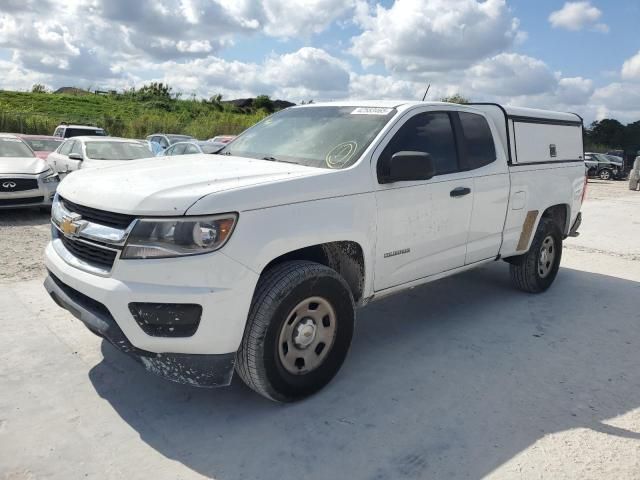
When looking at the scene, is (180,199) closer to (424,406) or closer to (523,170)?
A: (424,406)

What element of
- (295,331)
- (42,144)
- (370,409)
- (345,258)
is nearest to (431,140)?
(345,258)

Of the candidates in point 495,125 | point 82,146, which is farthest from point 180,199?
point 82,146

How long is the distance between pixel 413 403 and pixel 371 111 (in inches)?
82.6

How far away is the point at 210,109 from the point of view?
47.8 meters

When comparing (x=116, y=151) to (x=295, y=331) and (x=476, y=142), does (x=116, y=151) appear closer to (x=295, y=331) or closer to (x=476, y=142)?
(x=476, y=142)

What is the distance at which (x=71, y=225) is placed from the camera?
3.14m

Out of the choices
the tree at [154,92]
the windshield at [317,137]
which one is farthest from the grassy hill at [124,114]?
the windshield at [317,137]

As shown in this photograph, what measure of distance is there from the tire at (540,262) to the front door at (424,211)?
4.60 feet

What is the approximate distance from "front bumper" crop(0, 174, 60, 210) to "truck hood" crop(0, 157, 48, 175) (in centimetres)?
15

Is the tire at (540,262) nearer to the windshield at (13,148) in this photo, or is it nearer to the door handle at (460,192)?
the door handle at (460,192)

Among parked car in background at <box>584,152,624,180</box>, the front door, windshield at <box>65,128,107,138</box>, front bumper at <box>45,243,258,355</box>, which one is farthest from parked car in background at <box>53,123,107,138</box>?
parked car in background at <box>584,152,624,180</box>

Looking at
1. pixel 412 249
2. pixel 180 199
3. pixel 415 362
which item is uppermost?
pixel 180 199

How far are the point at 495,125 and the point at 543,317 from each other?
186cm

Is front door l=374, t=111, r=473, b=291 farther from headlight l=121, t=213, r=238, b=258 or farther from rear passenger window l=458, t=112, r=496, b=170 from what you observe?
headlight l=121, t=213, r=238, b=258
